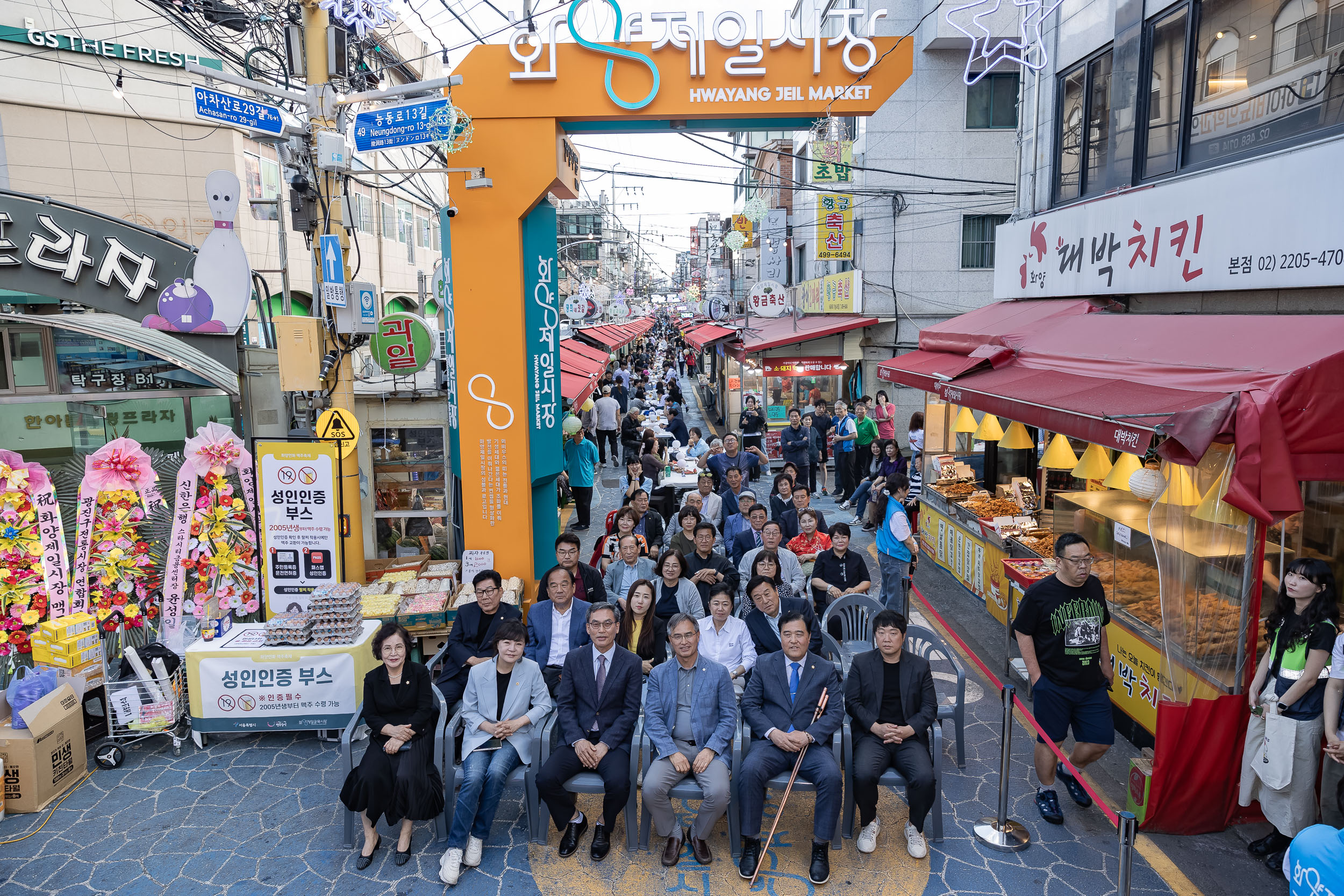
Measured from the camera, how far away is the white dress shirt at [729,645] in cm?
643

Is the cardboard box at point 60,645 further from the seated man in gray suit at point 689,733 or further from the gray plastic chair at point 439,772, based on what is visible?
the seated man in gray suit at point 689,733

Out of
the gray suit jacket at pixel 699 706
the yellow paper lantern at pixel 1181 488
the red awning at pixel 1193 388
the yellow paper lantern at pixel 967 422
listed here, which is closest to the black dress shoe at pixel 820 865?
the gray suit jacket at pixel 699 706

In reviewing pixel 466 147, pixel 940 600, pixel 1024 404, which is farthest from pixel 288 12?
pixel 940 600

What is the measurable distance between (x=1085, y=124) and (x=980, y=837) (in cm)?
839

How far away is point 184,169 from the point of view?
640 inches

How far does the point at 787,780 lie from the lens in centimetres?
529

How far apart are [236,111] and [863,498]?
10198mm

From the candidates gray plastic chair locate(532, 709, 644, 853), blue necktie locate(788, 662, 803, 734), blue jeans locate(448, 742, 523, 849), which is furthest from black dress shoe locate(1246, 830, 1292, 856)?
blue jeans locate(448, 742, 523, 849)

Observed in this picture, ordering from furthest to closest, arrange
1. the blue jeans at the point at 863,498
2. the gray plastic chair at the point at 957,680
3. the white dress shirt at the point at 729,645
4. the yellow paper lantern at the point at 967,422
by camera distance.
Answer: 1. the blue jeans at the point at 863,498
2. the yellow paper lantern at the point at 967,422
3. the white dress shirt at the point at 729,645
4. the gray plastic chair at the point at 957,680

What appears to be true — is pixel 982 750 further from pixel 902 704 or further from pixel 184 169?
pixel 184 169

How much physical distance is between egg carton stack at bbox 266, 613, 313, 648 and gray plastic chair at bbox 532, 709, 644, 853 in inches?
94.9

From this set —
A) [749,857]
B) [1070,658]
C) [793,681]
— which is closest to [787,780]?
[749,857]

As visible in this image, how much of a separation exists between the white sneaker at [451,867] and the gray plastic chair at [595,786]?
51 centimetres

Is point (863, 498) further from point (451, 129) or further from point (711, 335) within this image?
point (711, 335)
